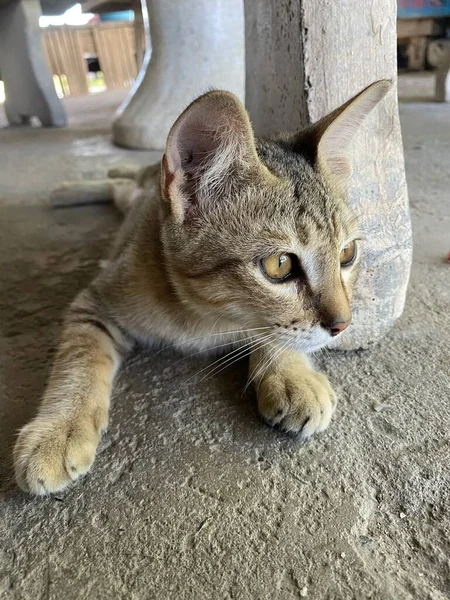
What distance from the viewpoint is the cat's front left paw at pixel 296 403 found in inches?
40.7

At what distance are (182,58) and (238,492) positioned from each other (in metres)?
3.44

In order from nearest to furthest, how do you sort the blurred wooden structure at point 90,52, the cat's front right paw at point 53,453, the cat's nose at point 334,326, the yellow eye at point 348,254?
the cat's front right paw at point 53,453 → the cat's nose at point 334,326 → the yellow eye at point 348,254 → the blurred wooden structure at point 90,52

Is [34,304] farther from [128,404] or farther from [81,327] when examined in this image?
[128,404]

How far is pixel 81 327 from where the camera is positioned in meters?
1.35

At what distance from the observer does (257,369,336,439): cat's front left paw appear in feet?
3.39

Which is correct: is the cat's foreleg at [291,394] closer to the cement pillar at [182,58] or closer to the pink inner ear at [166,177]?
the pink inner ear at [166,177]

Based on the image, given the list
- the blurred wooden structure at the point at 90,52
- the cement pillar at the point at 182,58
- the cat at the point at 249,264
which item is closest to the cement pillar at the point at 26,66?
the cement pillar at the point at 182,58

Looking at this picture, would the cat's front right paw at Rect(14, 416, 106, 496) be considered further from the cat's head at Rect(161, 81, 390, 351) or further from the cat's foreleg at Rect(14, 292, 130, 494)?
the cat's head at Rect(161, 81, 390, 351)

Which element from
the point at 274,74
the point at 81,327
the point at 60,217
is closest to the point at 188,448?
the point at 81,327

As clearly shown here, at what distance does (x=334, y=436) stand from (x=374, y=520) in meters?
0.21

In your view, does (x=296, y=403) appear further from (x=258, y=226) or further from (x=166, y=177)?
(x=166, y=177)

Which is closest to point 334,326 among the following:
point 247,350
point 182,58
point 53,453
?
point 247,350

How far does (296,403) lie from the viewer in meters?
1.05

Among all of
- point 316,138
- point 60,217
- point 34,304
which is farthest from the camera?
point 60,217
